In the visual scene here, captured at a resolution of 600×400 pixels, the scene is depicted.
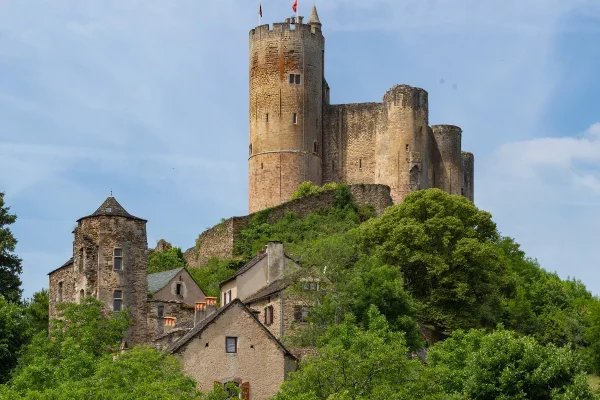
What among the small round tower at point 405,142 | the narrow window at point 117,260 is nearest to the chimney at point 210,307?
the narrow window at point 117,260

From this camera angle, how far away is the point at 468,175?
118250 mm

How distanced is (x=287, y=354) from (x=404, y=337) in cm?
724

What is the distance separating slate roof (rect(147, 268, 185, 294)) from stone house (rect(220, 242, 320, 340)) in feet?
13.5

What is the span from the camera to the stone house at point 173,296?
7569cm

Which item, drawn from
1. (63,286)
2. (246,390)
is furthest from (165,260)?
(246,390)

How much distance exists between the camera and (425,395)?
55875 millimetres

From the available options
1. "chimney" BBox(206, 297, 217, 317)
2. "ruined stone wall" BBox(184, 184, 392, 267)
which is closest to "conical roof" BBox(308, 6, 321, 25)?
"ruined stone wall" BBox(184, 184, 392, 267)

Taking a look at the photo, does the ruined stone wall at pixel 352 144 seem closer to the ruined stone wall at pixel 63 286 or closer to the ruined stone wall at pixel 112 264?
the ruined stone wall at pixel 63 286

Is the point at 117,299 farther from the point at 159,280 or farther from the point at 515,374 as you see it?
the point at 515,374

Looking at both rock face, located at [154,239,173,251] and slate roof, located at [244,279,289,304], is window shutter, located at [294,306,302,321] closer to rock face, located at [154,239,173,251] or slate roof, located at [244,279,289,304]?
slate roof, located at [244,279,289,304]

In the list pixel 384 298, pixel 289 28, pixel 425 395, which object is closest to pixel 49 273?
pixel 384 298

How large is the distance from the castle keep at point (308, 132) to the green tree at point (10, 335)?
34.1 meters

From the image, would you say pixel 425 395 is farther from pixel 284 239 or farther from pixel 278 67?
pixel 278 67

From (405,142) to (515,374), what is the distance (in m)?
49.9
